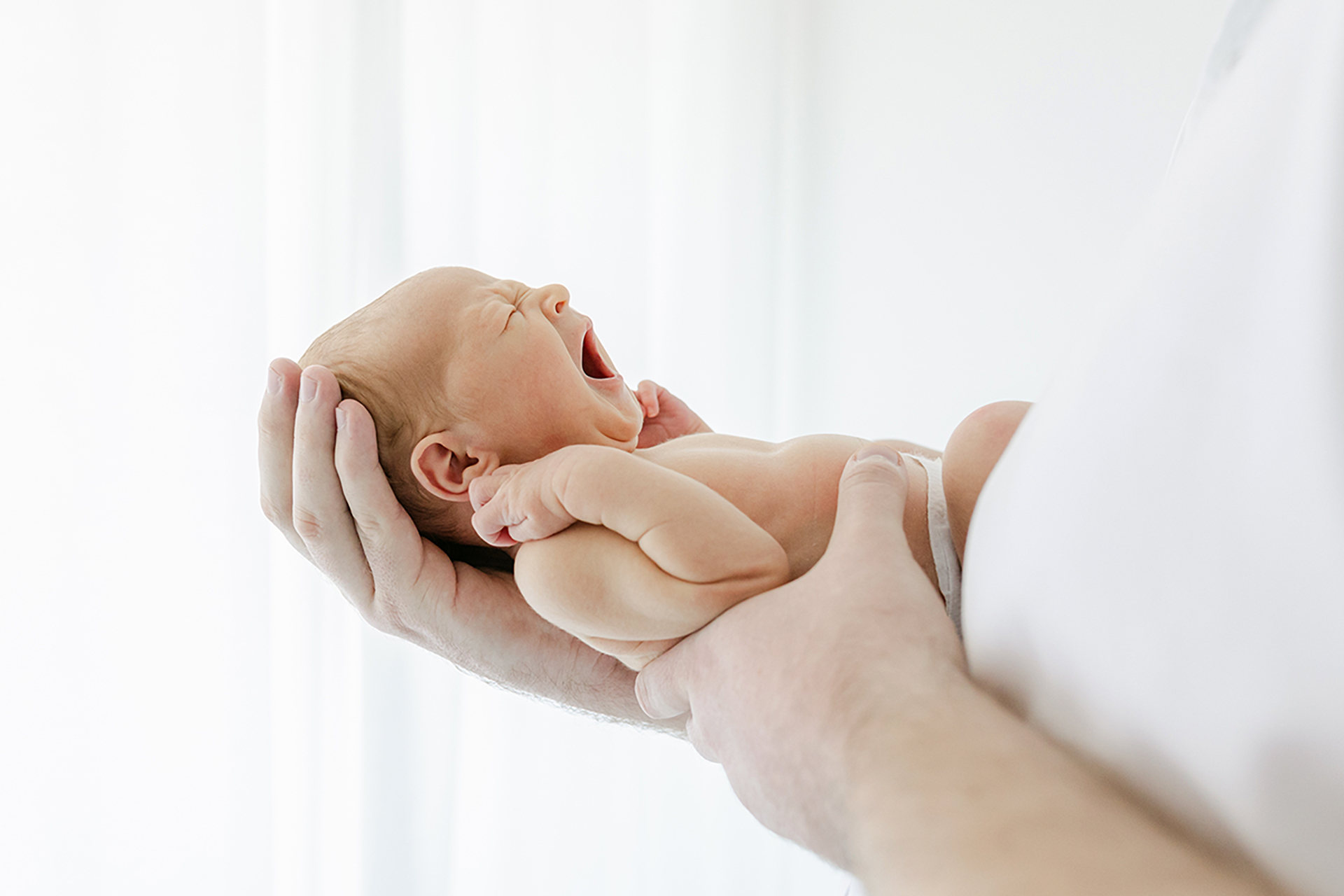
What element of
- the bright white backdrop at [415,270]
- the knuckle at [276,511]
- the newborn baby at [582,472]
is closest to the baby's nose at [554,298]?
the newborn baby at [582,472]

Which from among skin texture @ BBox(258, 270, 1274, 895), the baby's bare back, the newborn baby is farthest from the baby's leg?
skin texture @ BBox(258, 270, 1274, 895)

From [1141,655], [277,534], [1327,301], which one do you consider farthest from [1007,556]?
[277,534]

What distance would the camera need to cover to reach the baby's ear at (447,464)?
944mm

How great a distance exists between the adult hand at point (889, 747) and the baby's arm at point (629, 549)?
37 mm

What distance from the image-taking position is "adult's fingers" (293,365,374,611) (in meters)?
0.93

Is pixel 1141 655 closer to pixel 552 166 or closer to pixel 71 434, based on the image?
pixel 71 434

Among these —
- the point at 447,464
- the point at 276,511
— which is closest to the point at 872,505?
the point at 447,464

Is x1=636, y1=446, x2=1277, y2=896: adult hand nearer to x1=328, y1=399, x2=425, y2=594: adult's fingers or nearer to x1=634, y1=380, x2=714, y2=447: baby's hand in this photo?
x1=328, y1=399, x2=425, y2=594: adult's fingers

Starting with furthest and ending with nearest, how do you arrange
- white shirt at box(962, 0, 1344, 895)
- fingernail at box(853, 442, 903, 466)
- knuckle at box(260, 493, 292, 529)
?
knuckle at box(260, 493, 292, 529), fingernail at box(853, 442, 903, 466), white shirt at box(962, 0, 1344, 895)

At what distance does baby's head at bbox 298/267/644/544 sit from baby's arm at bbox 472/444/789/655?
0.13m

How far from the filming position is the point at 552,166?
7.19 feet

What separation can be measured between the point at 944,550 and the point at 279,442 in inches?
27.5

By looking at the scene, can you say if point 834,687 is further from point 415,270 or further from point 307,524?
point 415,270

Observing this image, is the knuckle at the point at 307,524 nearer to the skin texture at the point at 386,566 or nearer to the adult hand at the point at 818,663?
the skin texture at the point at 386,566
